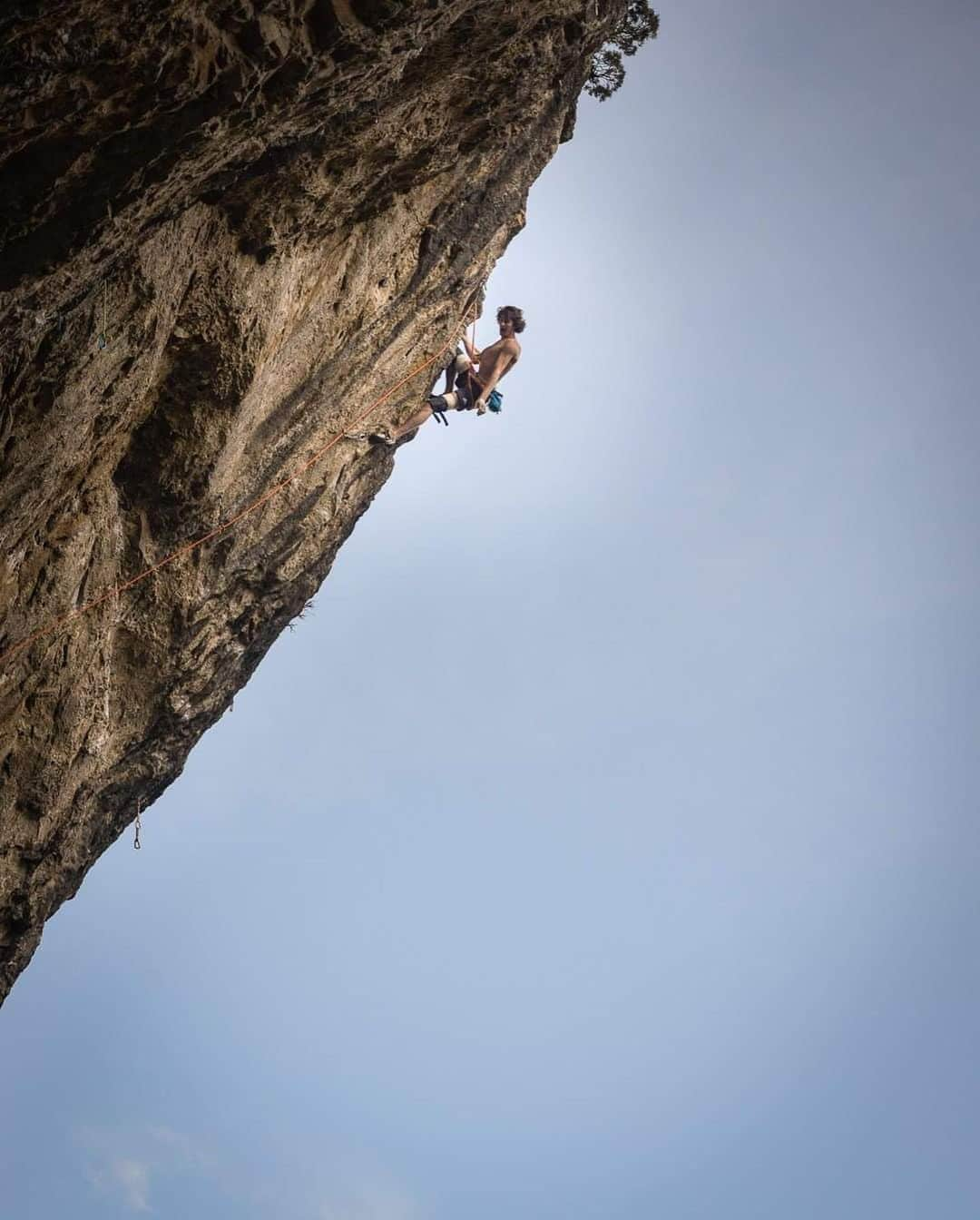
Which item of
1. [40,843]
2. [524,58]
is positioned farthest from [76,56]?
[40,843]

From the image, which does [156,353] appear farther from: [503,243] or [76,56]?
[503,243]

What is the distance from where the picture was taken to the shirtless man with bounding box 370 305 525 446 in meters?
13.6

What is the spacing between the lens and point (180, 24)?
5199 millimetres

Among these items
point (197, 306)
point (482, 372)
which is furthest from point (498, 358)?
point (197, 306)

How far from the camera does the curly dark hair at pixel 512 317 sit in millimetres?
15094

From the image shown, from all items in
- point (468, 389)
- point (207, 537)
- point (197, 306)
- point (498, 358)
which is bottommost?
point (207, 537)

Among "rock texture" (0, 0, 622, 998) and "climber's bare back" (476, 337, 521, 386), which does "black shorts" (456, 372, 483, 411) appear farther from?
"rock texture" (0, 0, 622, 998)

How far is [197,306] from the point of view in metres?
8.78

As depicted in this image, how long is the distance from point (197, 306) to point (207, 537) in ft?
8.31

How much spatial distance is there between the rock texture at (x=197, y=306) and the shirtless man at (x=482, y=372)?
1.32 m

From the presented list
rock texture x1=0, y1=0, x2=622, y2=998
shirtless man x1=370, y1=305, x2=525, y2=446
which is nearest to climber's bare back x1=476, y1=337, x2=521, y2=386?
shirtless man x1=370, y1=305, x2=525, y2=446

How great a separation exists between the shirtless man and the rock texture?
1.32 meters

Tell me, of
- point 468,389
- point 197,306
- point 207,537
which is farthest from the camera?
point 468,389

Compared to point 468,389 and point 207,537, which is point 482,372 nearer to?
point 468,389
